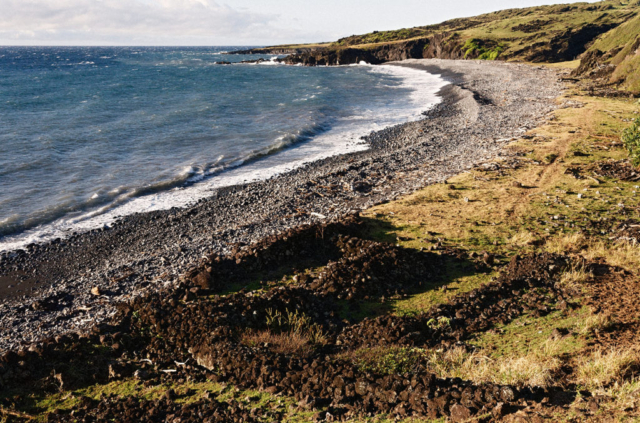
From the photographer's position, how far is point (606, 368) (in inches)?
242

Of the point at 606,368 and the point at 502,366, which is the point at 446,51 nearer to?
the point at 502,366

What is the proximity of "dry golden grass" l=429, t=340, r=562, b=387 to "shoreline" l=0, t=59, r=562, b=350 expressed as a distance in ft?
29.6

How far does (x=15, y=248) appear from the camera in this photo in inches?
635

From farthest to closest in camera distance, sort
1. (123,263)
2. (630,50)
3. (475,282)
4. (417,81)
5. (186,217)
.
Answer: (417,81)
(630,50)
(186,217)
(123,263)
(475,282)

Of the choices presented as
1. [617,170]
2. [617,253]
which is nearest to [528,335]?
[617,253]

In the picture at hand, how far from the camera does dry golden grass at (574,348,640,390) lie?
6.00m

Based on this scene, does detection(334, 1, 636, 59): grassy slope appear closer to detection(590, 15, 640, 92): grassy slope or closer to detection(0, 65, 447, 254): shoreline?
detection(590, 15, 640, 92): grassy slope

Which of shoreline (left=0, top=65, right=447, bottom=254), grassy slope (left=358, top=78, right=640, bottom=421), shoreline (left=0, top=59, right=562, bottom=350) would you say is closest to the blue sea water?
shoreline (left=0, top=65, right=447, bottom=254)

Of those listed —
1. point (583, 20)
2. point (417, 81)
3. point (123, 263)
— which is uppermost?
point (583, 20)

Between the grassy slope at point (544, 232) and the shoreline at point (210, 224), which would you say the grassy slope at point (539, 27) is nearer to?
the shoreline at point (210, 224)

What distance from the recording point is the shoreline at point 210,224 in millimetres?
12078

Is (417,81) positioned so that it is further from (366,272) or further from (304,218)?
(366,272)

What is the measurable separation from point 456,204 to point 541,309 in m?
8.13

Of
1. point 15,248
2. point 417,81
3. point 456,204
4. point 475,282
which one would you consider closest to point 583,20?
point 417,81
